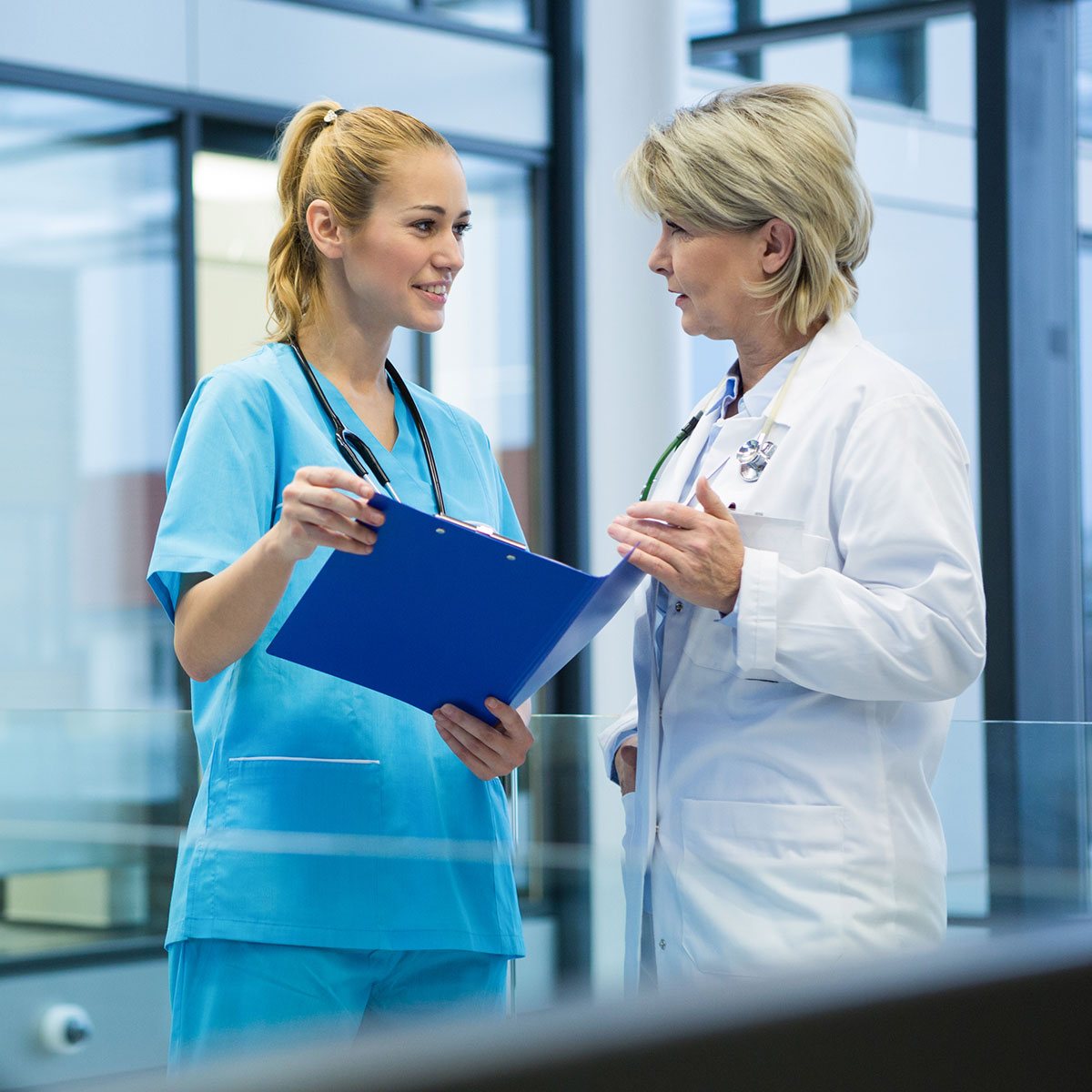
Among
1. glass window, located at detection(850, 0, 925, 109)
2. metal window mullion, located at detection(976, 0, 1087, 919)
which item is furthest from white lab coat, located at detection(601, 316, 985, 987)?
glass window, located at detection(850, 0, 925, 109)

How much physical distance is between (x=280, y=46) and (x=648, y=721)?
455 centimetres

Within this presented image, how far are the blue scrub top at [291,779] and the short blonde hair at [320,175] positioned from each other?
147 mm

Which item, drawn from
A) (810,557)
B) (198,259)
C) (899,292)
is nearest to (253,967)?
(810,557)

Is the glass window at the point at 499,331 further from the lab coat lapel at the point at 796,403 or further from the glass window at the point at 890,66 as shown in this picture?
the lab coat lapel at the point at 796,403

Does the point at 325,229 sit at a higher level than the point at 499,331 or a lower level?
lower

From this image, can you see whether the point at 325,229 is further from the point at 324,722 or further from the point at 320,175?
the point at 324,722

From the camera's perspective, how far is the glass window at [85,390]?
185 inches

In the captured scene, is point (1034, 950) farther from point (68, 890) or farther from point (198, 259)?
point (198, 259)

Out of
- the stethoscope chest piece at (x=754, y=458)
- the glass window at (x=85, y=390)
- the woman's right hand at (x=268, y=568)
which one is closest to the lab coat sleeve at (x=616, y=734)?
the stethoscope chest piece at (x=754, y=458)

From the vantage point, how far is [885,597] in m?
1.27

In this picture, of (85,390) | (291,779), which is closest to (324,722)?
(291,779)

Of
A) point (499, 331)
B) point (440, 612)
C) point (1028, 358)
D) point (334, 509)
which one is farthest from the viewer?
point (499, 331)

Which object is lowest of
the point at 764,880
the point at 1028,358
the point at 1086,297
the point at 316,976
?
the point at 316,976

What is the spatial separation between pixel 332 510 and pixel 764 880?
0.52 m
